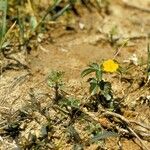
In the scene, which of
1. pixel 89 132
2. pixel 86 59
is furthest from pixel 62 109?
pixel 86 59

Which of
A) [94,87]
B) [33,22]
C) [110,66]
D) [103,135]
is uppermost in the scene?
[33,22]

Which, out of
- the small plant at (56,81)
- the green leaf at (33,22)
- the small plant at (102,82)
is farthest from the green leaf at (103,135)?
the green leaf at (33,22)

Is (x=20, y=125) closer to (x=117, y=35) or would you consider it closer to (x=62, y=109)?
(x=62, y=109)

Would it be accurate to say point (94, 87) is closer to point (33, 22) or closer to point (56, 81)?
point (56, 81)

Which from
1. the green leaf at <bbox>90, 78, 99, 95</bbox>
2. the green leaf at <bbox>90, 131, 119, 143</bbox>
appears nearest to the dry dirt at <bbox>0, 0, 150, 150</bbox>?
the green leaf at <bbox>90, 131, 119, 143</bbox>

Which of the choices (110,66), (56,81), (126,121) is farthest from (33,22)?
(126,121)

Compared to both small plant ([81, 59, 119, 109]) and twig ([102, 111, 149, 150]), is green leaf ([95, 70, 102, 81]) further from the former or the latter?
twig ([102, 111, 149, 150])
